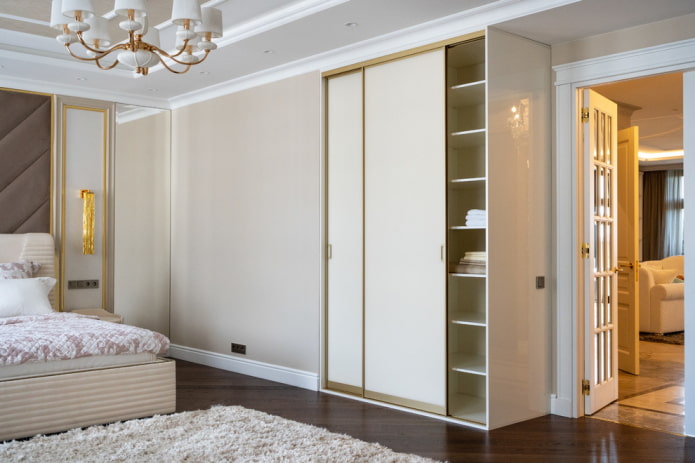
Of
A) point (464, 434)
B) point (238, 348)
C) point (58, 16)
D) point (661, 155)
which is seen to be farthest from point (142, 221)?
point (661, 155)

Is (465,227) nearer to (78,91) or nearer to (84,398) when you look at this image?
(84,398)

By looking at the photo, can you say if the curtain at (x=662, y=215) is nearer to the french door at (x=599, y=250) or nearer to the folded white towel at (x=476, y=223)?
the french door at (x=599, y=250)

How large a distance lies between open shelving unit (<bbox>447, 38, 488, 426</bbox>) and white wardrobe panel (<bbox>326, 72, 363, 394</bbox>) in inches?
27.6

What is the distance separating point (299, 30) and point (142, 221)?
2.89 m

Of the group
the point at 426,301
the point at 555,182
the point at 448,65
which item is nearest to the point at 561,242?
the point at 555,182

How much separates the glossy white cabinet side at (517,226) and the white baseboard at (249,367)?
159cm

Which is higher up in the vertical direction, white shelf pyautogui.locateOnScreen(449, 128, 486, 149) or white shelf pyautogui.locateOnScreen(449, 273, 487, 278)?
white shelf pyautogui.locateOnScreen(449, 128, 486, 149)

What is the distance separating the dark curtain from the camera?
1230 cm

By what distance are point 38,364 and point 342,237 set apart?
86.4 inches

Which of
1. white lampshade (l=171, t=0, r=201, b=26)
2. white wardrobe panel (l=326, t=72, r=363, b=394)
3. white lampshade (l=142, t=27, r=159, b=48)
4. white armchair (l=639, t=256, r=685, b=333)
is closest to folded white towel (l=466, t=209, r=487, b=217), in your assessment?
white wardrobe panel (l=326, t=72, r=363, b=394)

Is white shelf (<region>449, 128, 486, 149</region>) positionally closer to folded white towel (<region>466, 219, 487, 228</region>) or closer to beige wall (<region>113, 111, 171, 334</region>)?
folded white towel (<region>466, 219, 487, 228</region>)

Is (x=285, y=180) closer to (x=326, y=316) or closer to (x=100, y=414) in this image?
(x=326, y=316)

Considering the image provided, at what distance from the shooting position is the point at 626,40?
13.4ft

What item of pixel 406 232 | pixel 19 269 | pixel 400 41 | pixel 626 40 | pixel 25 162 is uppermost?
pixel 400 41
